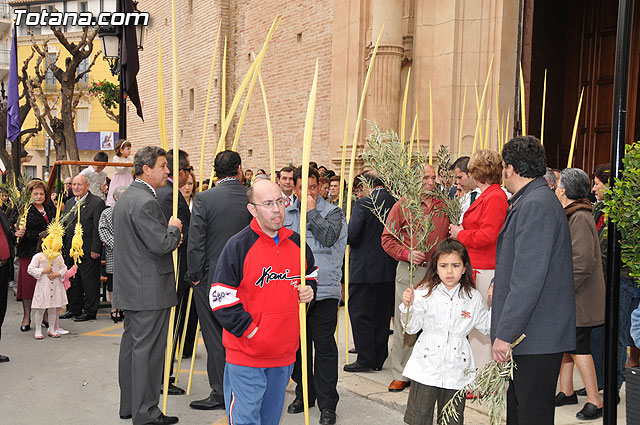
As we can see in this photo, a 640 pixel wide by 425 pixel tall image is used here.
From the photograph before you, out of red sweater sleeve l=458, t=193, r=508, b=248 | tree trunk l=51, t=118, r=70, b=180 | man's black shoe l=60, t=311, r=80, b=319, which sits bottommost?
man's black shoe l=60, t=311, r=80, b=319

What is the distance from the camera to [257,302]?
12.0ft

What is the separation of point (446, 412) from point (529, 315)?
2.75 ft

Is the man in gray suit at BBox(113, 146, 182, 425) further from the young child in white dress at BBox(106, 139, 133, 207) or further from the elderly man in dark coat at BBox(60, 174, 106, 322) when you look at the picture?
the young child in white dress at BBox(106, 139, 133, 207)

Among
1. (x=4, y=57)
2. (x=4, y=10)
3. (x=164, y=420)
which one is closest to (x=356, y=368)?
(x=164, y=420)

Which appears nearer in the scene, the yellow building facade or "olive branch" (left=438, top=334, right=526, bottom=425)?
"olive branch" (left=438, top=334, right=526, bottom=425)

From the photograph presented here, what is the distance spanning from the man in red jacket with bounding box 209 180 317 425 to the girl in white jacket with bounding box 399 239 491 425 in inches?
30.8


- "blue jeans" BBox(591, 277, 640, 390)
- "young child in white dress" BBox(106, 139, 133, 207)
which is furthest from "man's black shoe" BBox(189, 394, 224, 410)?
"young child in white dress" BBox(106, 139, 133, 207)

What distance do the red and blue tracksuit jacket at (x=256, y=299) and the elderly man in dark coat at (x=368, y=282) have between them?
9.26ft

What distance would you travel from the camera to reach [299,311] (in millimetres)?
3863

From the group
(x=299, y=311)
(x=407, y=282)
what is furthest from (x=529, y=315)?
(x=407, y=282)

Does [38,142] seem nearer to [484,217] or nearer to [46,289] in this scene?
[46,289]

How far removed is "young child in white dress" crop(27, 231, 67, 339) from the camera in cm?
Answer: 811

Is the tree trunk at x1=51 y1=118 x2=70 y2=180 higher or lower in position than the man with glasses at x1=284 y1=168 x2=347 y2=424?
higher

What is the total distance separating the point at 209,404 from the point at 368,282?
1.94 m
